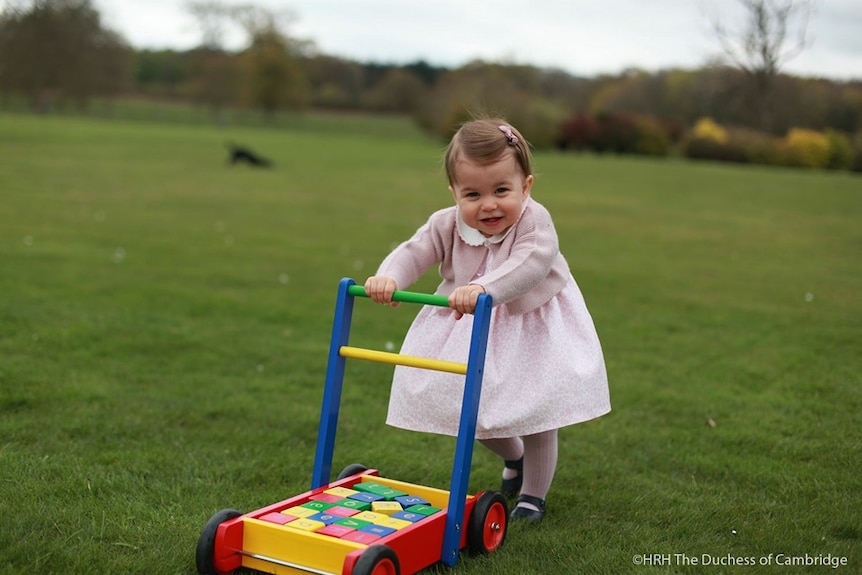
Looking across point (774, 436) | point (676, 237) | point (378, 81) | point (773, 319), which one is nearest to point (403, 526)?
point (774, 436)

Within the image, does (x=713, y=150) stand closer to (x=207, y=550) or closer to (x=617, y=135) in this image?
(x=617, y=135)

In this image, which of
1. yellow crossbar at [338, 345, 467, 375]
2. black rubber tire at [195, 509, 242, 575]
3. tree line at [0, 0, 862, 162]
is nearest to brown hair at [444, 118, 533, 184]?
yellow crossbar at [338, 345, 467, 375]

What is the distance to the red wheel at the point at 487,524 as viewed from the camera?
3.28 m

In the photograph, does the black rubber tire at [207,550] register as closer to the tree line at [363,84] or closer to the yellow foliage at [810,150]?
the tree line at [363,84]

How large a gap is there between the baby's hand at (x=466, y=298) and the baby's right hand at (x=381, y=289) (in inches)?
10.6

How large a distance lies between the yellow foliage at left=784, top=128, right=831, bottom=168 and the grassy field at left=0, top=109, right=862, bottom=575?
25.6 metres

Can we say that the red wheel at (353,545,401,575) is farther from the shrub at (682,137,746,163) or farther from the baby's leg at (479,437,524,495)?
the shrub at (682,137,746,163)

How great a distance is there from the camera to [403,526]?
122 inches

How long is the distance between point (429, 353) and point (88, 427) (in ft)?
6.34

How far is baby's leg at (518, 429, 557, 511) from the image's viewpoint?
12.3ft

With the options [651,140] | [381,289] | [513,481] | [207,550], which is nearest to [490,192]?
[381,289]

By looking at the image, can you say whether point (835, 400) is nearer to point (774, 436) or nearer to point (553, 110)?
point (774, 436)

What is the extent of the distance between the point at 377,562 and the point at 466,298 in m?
0.92

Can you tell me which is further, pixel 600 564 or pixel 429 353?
pixel 429 353
